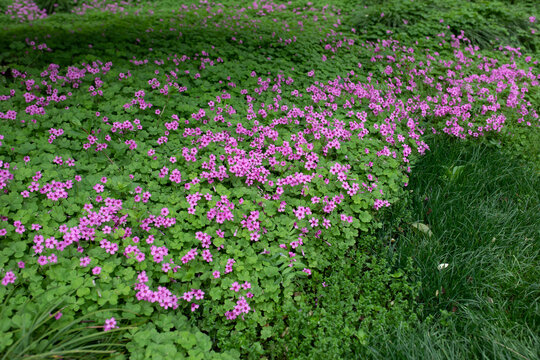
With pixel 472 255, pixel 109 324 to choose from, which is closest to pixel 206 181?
pixel 109 324

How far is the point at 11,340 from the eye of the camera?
2031mm

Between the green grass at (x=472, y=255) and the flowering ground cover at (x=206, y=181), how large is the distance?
18 centimetres

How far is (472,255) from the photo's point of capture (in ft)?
10.4

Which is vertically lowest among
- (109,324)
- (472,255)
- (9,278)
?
(472,255)

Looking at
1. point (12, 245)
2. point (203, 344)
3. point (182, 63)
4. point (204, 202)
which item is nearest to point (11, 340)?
point (12, 245)

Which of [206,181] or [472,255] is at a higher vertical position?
[206,181]

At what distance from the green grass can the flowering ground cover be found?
0.18 meters

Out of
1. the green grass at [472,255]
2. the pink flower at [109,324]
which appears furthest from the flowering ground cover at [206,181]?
the green grass at [472,255]

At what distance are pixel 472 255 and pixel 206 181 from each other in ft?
7.84

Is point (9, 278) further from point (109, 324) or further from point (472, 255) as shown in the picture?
point (472, 255)

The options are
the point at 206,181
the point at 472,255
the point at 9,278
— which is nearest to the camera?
the point at 9,278

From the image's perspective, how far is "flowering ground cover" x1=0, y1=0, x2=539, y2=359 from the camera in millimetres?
2436

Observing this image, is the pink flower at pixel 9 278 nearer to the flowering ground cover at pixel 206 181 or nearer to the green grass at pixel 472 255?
the flowering ground cover at pixel 206 181

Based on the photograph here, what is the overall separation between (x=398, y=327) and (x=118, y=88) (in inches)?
145
